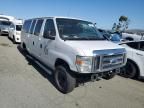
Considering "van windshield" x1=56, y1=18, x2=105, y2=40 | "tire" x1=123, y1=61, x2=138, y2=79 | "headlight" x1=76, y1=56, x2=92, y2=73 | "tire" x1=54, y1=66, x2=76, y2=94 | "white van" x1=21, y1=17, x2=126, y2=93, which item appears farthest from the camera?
"tire" x1=123, y1=61, x2=138, y2=79

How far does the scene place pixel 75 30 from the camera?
19.9 ft

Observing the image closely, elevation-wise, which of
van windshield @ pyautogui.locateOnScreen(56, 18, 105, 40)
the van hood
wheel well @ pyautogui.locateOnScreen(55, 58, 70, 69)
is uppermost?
van windshield @ pyautogui.locateOnScreen(56, 18, 105, 40)

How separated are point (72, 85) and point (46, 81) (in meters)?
1.48

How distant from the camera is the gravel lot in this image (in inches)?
189

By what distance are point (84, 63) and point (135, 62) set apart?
317cm

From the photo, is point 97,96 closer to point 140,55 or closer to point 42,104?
point 42,104

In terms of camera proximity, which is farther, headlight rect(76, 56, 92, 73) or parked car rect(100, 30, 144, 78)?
parked car rect(100, 30, 144, 78)

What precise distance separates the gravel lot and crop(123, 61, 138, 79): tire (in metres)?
0.24

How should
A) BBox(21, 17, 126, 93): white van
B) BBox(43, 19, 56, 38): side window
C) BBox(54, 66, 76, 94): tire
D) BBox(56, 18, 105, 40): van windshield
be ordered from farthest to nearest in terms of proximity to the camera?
BBox(43, 19, 56, 38): side window → BBox(56, 18, 105, 40): van windshield → BBox(54, 66, 76, 94): tire → BBox(21, 17, 126, 93): white van

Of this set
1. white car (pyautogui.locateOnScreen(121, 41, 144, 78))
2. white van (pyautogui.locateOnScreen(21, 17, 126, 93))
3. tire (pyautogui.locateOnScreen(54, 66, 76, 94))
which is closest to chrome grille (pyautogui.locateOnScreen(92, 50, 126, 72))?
white van (pyautogui.locateOnScreen(21, 17, 126, 93))

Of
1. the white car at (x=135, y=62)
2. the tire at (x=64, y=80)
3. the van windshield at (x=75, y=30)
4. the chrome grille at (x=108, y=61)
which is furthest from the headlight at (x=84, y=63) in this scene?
the white car at (x=135, y=62)

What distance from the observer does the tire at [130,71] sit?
717 centimetres

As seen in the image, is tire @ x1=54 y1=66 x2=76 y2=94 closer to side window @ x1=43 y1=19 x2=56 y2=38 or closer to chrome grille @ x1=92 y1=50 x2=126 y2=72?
chrome grille @ x1=92 y1=50 x2=126 y2=72

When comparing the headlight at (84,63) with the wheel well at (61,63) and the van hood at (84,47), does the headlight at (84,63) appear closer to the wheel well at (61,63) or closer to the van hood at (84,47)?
the van hood at (84,47)
